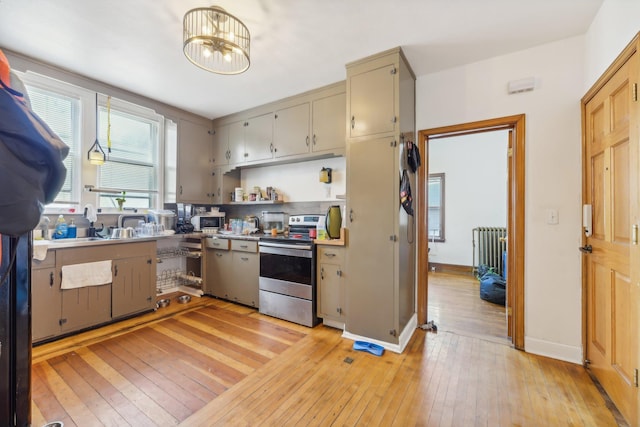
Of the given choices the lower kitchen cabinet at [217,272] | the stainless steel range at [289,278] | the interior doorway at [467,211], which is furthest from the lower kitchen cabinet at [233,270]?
the interior doorway at [467,211]

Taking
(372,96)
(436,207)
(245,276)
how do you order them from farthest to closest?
(436,207), (245,276), (372,96)

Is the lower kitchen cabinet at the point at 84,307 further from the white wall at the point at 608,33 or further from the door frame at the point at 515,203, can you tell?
the white wall at the point at 608,33

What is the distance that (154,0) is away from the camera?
1.89 meters

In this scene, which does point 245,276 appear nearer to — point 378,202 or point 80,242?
Answer: point 80,242

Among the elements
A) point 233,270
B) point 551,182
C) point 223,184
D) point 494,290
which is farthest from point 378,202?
point 223,184

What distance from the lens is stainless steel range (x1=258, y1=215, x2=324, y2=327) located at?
287 centimetres

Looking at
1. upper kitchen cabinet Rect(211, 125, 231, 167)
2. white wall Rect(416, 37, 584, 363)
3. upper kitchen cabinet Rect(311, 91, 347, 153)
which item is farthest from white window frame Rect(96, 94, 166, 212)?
white wall Rect(416, 37, 584, 363)

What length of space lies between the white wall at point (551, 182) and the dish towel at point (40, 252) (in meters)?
4.16

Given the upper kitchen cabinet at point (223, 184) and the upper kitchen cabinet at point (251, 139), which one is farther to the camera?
the upper kitchen cabinet at point (223, 184)

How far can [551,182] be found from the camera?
229cm

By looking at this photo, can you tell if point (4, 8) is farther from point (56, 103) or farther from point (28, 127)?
point (28, 127)

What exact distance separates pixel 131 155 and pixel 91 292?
1913 mm

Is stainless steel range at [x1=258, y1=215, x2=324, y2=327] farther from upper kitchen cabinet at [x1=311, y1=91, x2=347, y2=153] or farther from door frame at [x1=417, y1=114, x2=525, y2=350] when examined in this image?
door frame at [x1=417, y1=114, x2=525, y2=350]

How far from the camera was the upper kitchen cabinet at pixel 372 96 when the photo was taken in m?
2.41
